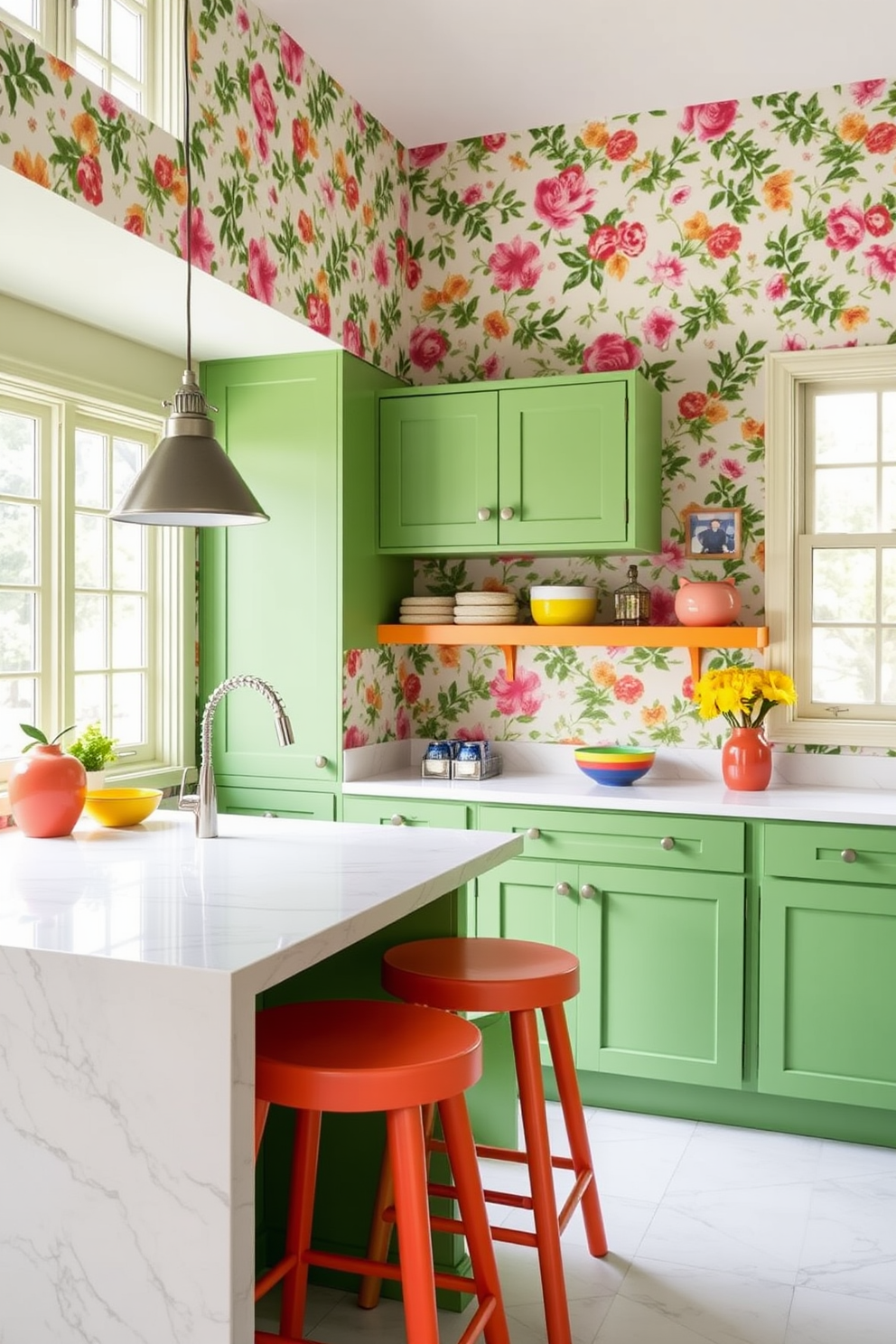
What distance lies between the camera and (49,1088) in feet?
5.81

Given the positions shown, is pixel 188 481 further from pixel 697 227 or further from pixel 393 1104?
pixel 697 227

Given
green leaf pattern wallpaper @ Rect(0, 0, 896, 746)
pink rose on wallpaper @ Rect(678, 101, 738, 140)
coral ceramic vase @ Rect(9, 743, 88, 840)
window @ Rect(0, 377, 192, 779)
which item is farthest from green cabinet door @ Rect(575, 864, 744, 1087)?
pink rose on wallpaper @ Rect(678, 101, 738, 140)

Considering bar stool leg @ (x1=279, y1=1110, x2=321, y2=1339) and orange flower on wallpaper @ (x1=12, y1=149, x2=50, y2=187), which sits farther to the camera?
orange flower on wallpaper @ (x1=12, y1=149, x2=50, y2=187)

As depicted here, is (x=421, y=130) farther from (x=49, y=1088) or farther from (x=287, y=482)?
(x=49, y=1088)

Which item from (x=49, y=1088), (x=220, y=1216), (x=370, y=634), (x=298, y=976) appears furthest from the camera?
(x=370, y=634)

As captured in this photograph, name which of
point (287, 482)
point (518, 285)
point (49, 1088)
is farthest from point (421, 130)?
point (49, 1088)

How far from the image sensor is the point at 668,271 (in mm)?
4055

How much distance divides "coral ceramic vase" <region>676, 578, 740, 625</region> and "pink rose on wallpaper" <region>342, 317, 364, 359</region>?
1.29 meters

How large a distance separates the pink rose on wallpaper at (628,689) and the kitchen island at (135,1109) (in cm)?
228

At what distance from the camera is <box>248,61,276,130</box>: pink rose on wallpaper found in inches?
131

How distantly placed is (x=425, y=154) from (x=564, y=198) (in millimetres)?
553

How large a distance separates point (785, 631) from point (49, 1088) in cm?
280

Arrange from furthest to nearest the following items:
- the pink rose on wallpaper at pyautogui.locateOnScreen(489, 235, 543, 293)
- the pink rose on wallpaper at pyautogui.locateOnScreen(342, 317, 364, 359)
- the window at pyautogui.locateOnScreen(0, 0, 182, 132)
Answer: the pink rose on wallpaper at pyautogui.locateOnScreen(489, 235, 543, 293) → the pink rose on wallpaper at pyautogui.locateOnScreen(342, 317, 364, 359) → the window at pyautogui.locateOnScreen(0, 0, 182, 132)

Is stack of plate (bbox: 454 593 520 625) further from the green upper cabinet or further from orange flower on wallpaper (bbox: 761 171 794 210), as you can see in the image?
orange flower on wallpaper (bbox: 761 171 794 210)
